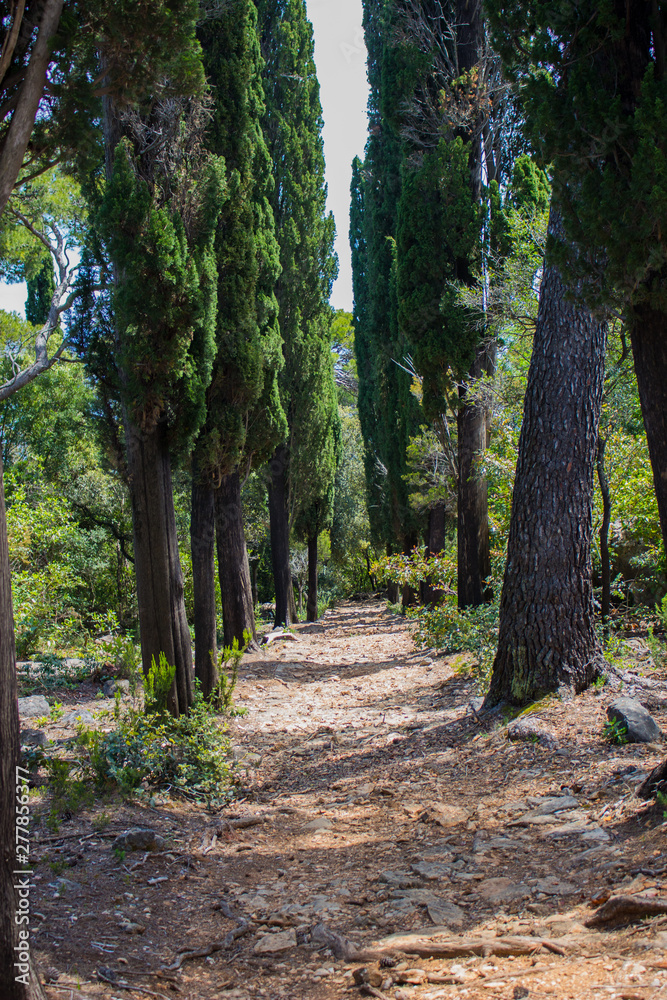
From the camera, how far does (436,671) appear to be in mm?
9172

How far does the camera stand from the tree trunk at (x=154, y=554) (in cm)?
591

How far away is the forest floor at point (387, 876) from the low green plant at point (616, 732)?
8 centimetres

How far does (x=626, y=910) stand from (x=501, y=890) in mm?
757

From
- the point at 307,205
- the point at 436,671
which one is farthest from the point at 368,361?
the point at 436,671

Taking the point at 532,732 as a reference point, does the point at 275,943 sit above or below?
below

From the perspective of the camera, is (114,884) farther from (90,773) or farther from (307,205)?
(307,205)

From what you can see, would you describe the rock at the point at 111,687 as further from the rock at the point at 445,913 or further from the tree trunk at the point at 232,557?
→ the rock at the point at 445,913

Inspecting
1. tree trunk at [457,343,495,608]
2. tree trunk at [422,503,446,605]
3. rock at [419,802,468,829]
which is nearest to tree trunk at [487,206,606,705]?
rock at [419,802,468,829]

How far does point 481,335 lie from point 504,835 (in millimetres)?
7779

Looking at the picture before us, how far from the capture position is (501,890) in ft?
10.3

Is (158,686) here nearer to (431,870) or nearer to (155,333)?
(431,870)

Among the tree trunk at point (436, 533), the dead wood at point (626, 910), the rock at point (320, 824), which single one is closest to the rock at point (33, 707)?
the rock at point (320, 824)

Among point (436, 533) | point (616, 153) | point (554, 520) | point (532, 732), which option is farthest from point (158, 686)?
point (436, 533)

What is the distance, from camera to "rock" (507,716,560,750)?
15.9ft
